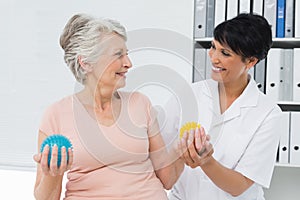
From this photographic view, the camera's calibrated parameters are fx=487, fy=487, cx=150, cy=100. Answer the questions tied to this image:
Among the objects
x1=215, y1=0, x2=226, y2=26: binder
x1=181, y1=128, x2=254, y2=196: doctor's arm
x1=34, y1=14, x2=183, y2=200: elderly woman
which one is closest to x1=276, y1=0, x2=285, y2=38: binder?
x1=215, y1=0, x2=226, y2=26: binder

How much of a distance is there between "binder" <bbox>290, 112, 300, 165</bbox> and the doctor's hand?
899 mm

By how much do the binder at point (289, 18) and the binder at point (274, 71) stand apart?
9 cm

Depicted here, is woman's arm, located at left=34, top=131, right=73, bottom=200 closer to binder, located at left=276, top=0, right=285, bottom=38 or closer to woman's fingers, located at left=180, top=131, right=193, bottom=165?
woman's fingers, located at left=180, top=131, right=193, bottom=165

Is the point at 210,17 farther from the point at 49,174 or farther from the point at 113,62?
the point at 49,174

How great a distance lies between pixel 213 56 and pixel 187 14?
2.59ft

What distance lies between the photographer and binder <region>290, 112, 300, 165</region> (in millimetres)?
2195

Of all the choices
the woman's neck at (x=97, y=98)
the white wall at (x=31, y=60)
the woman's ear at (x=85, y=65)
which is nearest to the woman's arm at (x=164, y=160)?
the woman's neck at (x=97, y=98)

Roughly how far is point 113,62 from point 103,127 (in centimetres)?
20

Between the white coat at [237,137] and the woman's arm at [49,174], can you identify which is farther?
the white coat at [237,137]

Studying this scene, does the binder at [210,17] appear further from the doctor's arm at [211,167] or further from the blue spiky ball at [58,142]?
the blue spiky ball at [58,142]

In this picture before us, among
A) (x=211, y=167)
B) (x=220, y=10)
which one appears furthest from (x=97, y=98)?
(x=220, y=10)

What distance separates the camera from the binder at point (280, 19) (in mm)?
2207

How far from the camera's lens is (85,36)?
1456 mm

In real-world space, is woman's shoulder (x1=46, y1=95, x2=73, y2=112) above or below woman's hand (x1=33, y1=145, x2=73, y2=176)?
above
